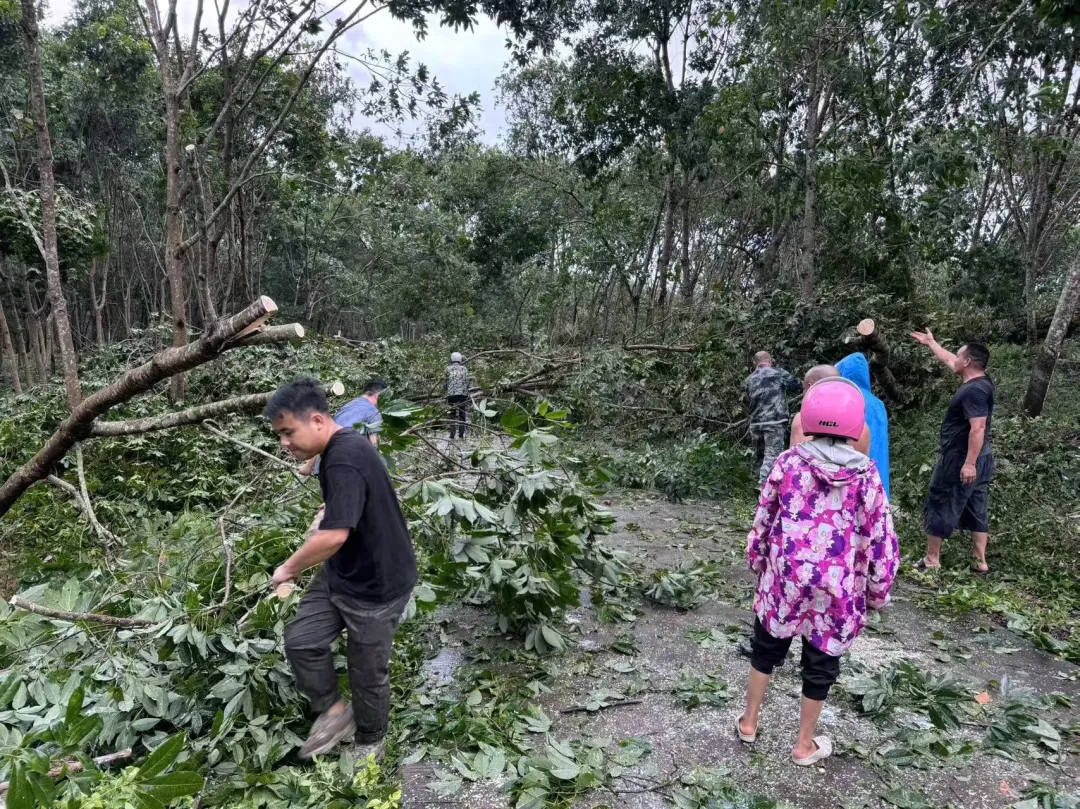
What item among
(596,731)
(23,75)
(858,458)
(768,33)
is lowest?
(596,731)

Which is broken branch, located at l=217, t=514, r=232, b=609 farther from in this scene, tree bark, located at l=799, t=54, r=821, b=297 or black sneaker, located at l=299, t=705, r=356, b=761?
tree bark, located at l=799, t=54, r=821, b=297

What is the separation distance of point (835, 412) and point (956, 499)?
3.01 meters

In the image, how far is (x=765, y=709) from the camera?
292cm

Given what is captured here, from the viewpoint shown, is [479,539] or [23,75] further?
[23,75]

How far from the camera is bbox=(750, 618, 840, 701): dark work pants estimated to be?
243 cm

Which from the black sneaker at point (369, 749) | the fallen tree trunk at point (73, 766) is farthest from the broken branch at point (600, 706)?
the fallen tree trunk at point (73, 766)

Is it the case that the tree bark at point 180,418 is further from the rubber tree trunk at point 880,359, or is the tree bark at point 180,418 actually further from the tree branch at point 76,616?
the rubber tree trunk at point 880,359

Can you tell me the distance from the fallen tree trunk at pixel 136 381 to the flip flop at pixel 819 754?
2.70 meters

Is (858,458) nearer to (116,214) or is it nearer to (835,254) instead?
(835,254)

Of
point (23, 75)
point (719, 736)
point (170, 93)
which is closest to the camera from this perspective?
point (719, 736)

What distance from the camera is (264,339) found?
2.35m

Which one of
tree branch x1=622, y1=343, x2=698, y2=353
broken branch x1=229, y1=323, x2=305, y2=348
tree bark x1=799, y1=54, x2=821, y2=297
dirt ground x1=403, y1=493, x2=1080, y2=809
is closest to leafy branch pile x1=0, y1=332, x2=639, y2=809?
dirt ground x1=403, y1=493, x2=1080, y2=809

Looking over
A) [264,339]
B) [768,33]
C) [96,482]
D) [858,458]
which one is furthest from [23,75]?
[858,458]

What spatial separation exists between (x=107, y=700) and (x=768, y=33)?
1013 centimetres
